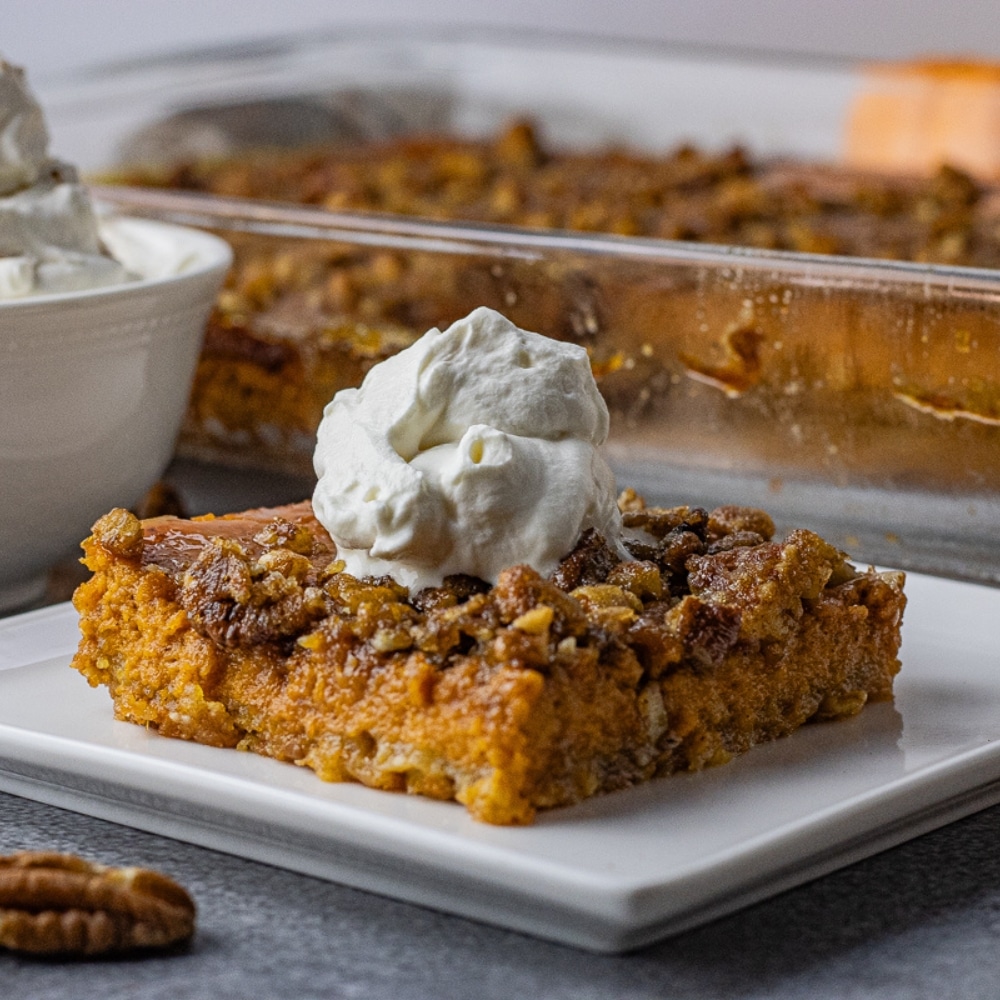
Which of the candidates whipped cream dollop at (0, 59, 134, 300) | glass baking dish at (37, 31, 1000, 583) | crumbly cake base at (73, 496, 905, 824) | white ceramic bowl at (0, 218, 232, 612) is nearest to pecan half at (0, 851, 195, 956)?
crumbly cake base at (73, 496, 905, 824)

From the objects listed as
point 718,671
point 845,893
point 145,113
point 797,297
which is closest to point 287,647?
point 718,671

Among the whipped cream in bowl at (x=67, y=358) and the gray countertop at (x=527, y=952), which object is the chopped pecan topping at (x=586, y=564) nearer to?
the gray countertop at (x=527, y=952)

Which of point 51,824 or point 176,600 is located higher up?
point 176,600

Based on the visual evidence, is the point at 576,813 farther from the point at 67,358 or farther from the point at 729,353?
the point at 729,353

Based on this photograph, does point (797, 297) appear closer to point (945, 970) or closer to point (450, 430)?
point (450, 430)

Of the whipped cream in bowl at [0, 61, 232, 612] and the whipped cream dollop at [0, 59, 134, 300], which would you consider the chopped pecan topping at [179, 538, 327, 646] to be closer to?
the whipped cream in bowl at [0, 61, 232, 612]

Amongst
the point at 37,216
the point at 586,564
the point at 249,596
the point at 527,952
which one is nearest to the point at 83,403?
the point at 37,216
